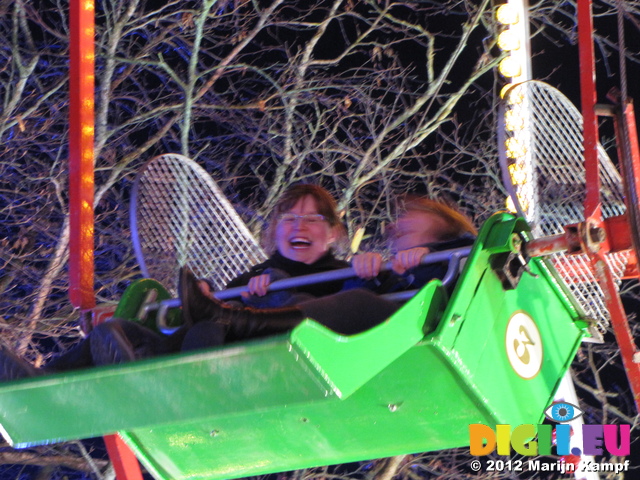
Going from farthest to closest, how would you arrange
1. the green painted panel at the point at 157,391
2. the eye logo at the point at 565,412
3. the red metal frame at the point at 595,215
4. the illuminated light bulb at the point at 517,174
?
1. the eye logo at the point at 565,412
2. the illuminated light bulb at the point at 517,174
3. the red metal frame at the point at 595,215
4. the green painted panel at the point at 157,391

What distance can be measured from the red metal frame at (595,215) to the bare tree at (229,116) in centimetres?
514

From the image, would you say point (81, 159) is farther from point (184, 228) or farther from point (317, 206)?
point (317, 206)

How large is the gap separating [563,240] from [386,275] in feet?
2.25

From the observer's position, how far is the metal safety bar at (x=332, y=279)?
340 centimetres

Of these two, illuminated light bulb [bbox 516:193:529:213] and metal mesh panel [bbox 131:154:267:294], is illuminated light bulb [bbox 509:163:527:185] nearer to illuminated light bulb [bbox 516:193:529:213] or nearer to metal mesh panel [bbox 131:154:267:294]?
illuminated light bulb [bbox 516:193:529:213]

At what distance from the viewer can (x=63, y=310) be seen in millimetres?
9438

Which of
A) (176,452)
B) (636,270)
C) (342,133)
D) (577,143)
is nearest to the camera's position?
(636,270)

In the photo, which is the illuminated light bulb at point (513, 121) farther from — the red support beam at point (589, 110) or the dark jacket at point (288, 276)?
the dark jacket at point (288, 276)

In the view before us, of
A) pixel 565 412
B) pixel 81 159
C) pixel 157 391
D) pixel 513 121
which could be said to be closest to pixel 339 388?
pixel 157 391

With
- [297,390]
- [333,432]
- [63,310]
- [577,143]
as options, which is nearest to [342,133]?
[63,310]

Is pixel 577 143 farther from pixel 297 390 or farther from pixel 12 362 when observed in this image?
pixel 12 362

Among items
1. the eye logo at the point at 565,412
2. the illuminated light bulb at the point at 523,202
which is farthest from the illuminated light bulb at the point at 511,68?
the eye logo at the point at 565,412

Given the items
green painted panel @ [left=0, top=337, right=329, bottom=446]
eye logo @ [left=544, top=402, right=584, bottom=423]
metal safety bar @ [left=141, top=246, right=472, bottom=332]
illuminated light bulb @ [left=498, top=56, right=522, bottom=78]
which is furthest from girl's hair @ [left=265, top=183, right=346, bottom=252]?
eye logo @ [left=544, top=402, right=584, bottom=423]

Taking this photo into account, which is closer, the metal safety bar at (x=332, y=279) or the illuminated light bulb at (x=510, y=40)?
the metal safety bar at (x=332, y=279)
